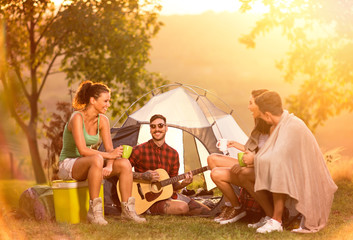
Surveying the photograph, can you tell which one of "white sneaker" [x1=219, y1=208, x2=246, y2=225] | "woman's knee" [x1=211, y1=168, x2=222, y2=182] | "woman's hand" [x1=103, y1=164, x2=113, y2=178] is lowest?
"white sneaker" [x1=219, y1=208, x2=246, y2=225]

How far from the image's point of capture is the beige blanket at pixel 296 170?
427 centimetres

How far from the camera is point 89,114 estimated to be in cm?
502

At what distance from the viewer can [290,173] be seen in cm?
429

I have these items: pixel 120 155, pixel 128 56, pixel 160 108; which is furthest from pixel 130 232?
pixel 128 56

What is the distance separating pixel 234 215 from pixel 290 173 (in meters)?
1.06

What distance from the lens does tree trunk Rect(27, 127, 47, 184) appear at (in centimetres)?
1343

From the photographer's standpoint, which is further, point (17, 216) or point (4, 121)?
point (17, 216)

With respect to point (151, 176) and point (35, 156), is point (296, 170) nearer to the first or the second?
point (151, 176)

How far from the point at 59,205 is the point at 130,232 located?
101 centimetres

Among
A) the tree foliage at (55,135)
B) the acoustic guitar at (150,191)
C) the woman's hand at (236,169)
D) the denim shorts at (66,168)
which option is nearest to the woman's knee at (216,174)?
the woman's hand at (236,169)

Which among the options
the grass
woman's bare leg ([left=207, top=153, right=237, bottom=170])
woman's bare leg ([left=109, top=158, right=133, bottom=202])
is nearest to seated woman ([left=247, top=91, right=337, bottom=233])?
the grass

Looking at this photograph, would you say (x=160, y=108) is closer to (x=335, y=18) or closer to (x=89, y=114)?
(x=89, y=114)

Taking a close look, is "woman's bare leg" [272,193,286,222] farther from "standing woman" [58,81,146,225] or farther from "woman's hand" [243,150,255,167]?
"standing woman" [58,81,146,225]

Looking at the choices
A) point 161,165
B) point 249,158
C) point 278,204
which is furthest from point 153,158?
point 278,204
